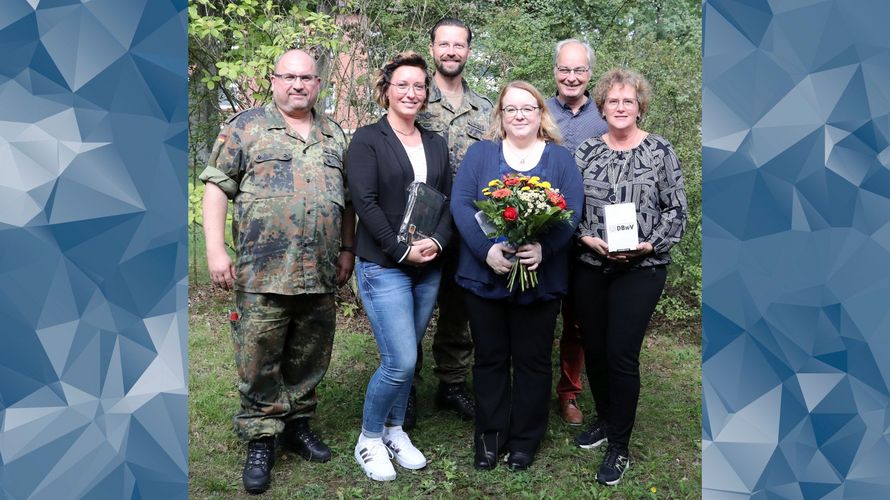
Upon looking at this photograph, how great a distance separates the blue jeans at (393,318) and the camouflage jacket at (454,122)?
0.70 metres

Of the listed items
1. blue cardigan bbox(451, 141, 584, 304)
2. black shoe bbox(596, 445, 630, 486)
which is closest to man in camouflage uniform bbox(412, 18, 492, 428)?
blue cardigan bbox(451, 141, 584, 304)

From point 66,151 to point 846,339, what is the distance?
1482 millimetres

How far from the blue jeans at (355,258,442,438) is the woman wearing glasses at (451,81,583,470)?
0.21m

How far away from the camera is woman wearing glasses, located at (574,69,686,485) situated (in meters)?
3.93

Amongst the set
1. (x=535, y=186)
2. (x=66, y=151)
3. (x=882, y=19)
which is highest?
(x=882, y=19)

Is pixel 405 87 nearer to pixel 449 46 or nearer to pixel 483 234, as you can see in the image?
pixel 449 46

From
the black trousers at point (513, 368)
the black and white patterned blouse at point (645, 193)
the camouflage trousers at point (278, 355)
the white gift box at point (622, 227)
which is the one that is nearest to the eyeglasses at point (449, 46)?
the black and white patterned blouse at point (645, 193)

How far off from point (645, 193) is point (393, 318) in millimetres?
1402

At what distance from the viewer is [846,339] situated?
4.95 feet

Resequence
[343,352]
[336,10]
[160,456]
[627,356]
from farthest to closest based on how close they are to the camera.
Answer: [336,10] < [343,352] < [627,356] < [160,456]

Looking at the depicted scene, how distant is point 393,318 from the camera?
3945 mm

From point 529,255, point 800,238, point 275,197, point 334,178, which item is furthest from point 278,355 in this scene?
point 800,238

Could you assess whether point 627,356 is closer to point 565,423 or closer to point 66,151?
point 565,423

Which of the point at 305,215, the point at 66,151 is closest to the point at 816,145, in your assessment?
the point at 66,151
